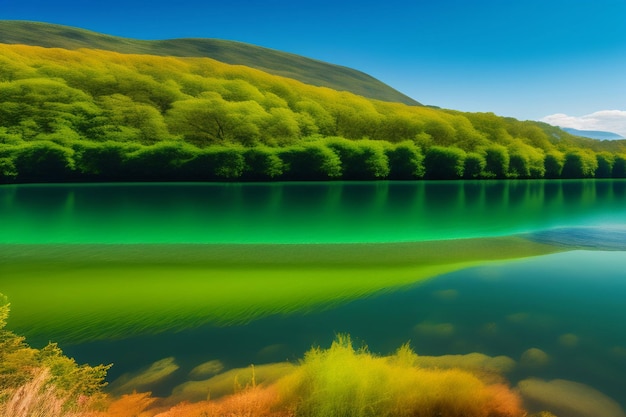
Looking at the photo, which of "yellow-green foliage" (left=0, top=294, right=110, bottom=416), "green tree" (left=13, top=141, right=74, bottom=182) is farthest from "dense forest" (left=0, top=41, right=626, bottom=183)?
"yellow-green foliage" (left=0, top=294, right=110, bottom=416)

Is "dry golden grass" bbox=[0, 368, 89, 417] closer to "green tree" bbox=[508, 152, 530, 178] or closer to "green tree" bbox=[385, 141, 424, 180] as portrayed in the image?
"green tree" bbox=[385, 141, 424, 180]

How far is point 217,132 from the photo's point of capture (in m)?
80.3

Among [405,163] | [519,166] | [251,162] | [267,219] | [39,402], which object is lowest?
[39,402]

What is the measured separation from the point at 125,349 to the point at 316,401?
4261 mm

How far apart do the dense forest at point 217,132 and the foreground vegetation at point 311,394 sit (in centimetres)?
5350

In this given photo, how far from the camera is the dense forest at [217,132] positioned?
188ft

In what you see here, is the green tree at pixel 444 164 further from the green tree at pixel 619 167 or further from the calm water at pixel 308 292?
the calm water at pixel 308 292

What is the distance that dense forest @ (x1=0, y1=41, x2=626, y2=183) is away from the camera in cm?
5744

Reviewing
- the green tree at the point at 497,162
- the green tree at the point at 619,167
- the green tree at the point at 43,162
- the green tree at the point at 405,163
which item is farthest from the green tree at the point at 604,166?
the green tree at the point at 43,162

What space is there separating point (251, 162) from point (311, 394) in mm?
55729

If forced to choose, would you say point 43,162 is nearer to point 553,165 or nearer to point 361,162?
point 361,162

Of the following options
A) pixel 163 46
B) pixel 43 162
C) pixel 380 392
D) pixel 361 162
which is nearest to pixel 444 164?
pixel 361 162

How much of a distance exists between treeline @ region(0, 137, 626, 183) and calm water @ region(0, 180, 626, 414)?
3523 centimetres

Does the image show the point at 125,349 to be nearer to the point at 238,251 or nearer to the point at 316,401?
the point at 316,401
